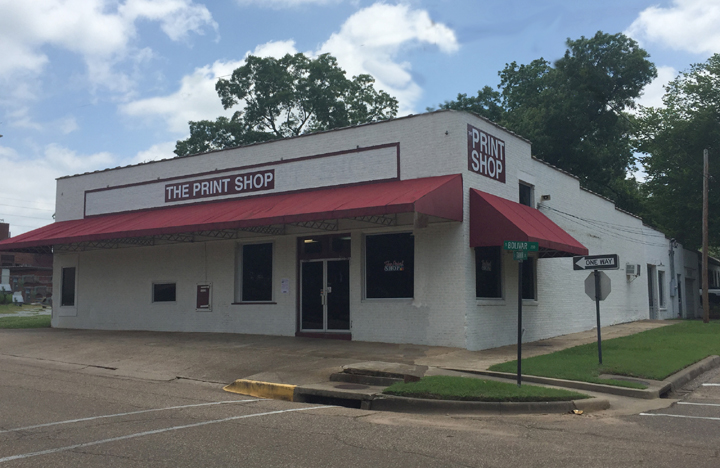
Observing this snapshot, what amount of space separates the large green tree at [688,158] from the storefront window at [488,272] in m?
25.7

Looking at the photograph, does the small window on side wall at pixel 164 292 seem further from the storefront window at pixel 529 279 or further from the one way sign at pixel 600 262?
the one way sign at pixel 600 262

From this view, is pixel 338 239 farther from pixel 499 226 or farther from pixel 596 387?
pixel 596 387

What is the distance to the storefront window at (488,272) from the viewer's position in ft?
54.3

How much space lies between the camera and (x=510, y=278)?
57.7 feet

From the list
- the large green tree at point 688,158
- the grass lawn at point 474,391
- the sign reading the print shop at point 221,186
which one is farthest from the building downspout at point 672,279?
the grass lawn at point 474,391

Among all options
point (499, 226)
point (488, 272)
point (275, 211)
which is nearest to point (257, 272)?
point (275, 211)

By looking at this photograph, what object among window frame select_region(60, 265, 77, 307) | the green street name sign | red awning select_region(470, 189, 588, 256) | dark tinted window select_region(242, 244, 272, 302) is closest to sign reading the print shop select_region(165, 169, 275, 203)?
dark tinted window select_region(242, 244, 272, 302)

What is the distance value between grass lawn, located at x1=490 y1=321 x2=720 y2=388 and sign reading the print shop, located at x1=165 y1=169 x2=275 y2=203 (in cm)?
939

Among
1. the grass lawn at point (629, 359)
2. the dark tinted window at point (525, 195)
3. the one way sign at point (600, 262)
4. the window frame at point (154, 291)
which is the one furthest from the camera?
the window frame at point (154, 291)

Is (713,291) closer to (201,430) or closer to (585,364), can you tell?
(585,364)

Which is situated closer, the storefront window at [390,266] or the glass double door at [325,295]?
the storefront window at [390,266]

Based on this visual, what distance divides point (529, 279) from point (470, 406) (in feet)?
33.7

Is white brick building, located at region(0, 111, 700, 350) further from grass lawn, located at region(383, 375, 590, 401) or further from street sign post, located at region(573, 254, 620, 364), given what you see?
grass lawn, located at region(383, 375, 590, 401)

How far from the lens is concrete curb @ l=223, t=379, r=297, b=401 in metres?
10.8
